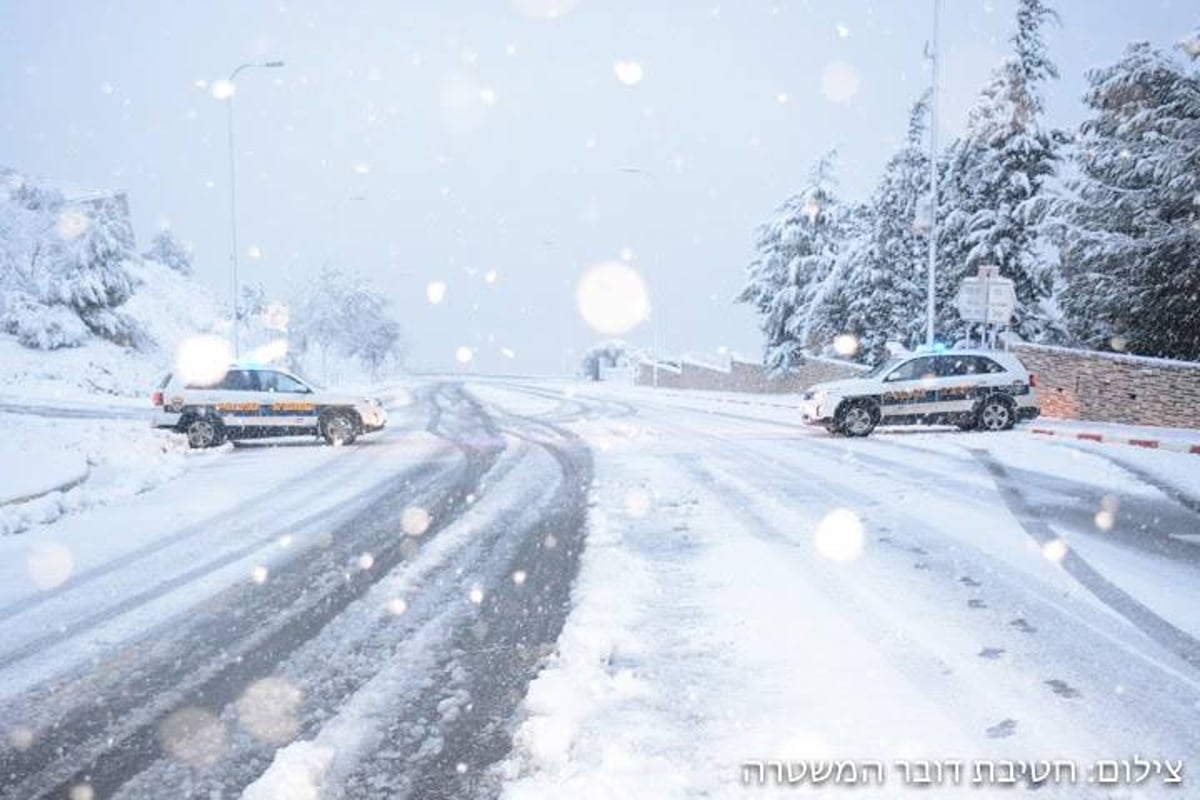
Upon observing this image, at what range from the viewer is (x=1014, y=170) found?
1037 inches

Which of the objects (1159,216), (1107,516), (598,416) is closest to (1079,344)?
(1159,216)

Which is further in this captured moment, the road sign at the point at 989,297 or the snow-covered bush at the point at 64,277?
the snow-covered bush at the point at 64,277

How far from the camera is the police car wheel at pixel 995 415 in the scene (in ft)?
54.6

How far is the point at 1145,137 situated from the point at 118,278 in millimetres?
44696

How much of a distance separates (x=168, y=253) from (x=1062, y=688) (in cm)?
9339

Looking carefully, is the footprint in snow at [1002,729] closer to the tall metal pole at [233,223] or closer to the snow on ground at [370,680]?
the snow on ground at [370,680]

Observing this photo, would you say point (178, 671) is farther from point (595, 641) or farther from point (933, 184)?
point (933, 184)

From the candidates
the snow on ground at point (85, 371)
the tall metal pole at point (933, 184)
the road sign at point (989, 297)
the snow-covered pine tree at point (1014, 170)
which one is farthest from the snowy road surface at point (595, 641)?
the snow on ground at point (85, 371)

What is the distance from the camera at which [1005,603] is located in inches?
202

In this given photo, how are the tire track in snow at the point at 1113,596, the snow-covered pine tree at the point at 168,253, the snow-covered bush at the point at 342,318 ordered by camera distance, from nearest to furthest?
the tire track in snow at the point at 1113,596
the snow-covered bush at the point at 342,318
the snow-covered pine tree at the point at 168,253

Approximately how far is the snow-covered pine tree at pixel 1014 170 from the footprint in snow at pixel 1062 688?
82.5ft

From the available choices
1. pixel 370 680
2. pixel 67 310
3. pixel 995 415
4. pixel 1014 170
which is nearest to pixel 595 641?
pixel 370 680

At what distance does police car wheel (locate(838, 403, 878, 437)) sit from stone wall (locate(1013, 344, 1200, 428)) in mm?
7076

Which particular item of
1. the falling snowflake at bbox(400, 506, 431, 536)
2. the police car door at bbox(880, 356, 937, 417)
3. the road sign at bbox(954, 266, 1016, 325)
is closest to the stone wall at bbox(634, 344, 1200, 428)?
the road sign at bbox(954, 266, 1016, 325)
